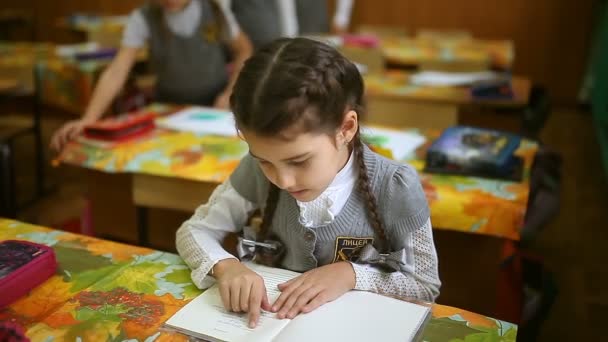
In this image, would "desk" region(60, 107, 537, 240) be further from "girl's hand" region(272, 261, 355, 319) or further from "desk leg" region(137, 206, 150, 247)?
"girl's hand" region(272, 261, 355, 319)

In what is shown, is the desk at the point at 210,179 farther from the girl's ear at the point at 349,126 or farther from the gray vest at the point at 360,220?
the girl's ear at the point at 349,126

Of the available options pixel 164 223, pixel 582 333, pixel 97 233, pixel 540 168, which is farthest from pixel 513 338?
pixel 97 233

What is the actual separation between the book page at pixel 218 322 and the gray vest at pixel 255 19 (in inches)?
78.1

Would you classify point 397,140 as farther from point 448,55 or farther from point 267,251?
point 448,55

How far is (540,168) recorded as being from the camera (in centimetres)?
166

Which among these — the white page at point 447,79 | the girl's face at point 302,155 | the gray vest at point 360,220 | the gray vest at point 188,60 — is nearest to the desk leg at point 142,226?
the gray vest at point 188,60

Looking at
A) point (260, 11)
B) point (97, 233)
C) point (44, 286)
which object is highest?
point (260, 11)

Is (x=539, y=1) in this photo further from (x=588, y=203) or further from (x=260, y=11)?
(x=260, y=11)

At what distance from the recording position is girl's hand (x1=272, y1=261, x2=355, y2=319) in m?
0.87

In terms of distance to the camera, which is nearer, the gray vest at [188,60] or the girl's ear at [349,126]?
the girl's ear at [349,126]

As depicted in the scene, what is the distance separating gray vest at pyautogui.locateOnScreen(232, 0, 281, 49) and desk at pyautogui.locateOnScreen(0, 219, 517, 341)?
71.0 inches

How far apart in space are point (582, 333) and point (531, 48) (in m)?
3.64

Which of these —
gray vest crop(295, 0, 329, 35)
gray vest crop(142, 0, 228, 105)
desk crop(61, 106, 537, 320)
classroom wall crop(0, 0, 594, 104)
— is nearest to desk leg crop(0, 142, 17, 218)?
gray vest crop(142, 0, 228, 105)

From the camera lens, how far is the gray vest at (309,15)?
11.3 ft
